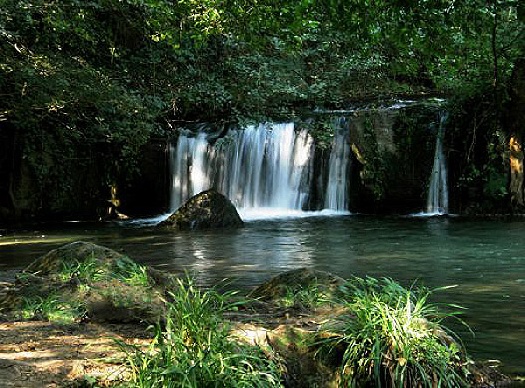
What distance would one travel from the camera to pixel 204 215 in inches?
597

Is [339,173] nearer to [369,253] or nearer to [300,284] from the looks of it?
[369,253]

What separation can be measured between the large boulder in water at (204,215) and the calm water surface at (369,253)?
0.64m

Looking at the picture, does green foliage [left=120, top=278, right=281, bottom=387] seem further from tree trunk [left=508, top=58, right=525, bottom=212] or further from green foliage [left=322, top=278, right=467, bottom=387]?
tree trunk [left=508, top=58, right=525, bottom=212]

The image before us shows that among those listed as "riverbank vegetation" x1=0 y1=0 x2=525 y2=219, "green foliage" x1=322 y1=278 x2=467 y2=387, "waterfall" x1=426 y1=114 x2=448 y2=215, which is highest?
"riverbank vegetation" x1=0 y1=0 x2=525 y2=219

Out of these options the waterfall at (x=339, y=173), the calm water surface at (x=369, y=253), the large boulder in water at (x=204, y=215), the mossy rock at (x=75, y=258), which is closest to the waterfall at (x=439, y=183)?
the calm water surface at (x=369, y=253)

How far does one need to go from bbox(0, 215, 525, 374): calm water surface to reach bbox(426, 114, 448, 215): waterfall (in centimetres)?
153

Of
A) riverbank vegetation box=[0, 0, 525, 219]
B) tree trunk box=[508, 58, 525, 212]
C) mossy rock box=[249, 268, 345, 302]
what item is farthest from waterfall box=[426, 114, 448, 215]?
mossy rock box=[249, 268, 345, 302]

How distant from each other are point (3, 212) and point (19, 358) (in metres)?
14.7

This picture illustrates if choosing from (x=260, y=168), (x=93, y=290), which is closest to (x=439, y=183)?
(x=260, y=168)

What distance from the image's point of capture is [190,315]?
3.75 m

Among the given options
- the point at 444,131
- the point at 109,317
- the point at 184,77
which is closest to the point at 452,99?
the point at 444,131

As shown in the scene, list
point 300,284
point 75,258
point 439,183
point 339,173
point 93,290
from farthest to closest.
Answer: point 339,173
point 439,183
point 75,258
point 300,284
point 93,290

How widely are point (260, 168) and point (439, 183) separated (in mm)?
4892

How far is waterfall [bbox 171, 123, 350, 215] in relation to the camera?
62.0ft
